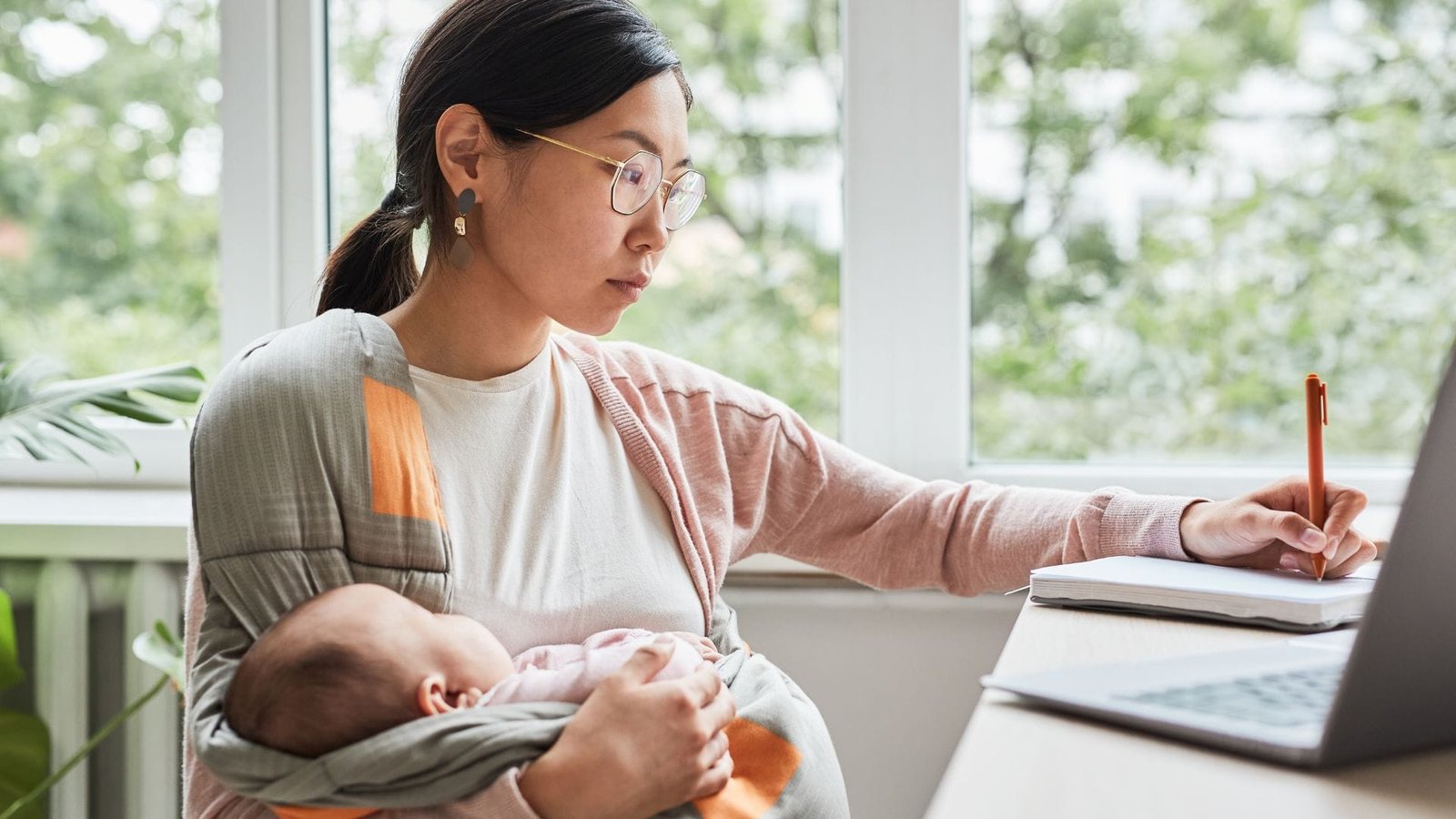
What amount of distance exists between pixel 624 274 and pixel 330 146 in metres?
1.04

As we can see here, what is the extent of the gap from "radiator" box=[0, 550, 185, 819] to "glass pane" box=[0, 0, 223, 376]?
47 cm

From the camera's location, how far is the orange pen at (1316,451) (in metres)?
1.06

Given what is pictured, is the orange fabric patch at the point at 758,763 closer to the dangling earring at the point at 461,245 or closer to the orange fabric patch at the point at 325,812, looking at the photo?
the orange fabric patch at the point at 325,812

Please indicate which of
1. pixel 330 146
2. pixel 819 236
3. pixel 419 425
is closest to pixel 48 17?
pixel 330 146

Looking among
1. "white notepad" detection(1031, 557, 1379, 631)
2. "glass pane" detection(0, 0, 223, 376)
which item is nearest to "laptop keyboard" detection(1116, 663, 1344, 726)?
"white notepad" detection(1031, 557, 1379, 631)

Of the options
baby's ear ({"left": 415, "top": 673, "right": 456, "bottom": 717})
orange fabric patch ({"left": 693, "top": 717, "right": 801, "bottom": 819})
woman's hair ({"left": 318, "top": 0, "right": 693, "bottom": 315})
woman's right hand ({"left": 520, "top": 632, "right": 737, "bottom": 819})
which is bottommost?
orange fabric patch ({"left": 693, "top": 717, "right": 801, "bottom": 819})

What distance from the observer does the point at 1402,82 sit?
5.99 ft

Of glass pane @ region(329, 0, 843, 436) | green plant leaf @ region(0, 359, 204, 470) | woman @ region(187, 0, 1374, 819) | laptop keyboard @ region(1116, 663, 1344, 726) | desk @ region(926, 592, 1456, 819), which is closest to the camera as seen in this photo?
desk @ region(926, 592, 1456, 819)

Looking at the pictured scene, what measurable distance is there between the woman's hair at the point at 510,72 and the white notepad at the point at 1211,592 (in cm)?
62

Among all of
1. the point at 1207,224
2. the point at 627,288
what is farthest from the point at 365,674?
the point at 1207,224

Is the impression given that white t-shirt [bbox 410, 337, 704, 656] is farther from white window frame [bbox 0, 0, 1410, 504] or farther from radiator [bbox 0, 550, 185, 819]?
radiator [bbox 0, 550, 185, 819]

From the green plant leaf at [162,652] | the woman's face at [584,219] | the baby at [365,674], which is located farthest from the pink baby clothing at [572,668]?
the green plant leaf at [162,652]

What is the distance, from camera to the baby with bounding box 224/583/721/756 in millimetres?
902

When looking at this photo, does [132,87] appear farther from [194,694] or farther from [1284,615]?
[1284,615]
